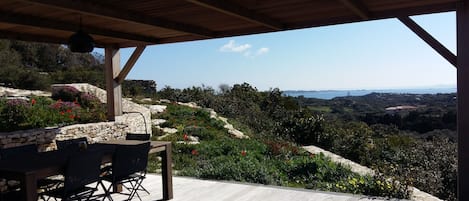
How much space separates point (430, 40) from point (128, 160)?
343cm

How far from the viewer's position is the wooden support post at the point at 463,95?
352cm

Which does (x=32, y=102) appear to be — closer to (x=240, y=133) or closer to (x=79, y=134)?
(x=79, y=134)

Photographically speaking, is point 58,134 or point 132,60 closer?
point 58,134

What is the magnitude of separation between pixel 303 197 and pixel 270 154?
3350mm

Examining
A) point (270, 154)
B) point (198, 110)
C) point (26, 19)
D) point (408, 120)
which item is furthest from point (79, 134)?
point (408, 120)

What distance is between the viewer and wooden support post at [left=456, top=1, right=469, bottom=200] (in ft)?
11.5

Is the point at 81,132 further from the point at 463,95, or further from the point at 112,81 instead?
the point at 463,95

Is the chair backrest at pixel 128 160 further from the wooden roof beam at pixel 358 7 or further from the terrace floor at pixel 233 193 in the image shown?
the wooden roof beam at pixel 358 7

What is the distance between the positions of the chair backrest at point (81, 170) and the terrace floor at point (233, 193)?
127 cm

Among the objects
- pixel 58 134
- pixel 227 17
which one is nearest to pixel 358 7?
pixel 227 17

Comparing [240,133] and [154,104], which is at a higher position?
[154,104]

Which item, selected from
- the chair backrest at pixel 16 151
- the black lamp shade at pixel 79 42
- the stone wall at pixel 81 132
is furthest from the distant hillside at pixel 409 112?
the chair backrest at pixel 16 151

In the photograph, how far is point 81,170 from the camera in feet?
12.2

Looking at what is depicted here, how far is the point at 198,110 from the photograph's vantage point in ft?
41.1
